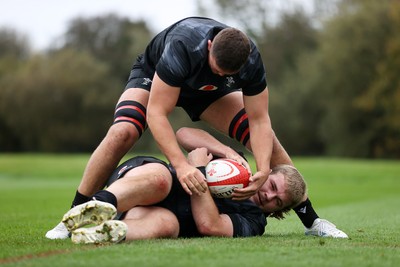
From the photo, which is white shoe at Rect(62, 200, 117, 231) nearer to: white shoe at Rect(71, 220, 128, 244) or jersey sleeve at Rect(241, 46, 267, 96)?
white shoe at Rect(71, 220, 128, 244)

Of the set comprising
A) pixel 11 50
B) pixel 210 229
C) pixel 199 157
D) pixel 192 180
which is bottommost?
pixel 210 229

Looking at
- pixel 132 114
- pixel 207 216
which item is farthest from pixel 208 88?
pixel 207 216

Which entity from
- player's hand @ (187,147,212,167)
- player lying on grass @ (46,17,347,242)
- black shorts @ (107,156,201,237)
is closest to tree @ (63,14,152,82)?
player lying on grass @ (46,17,347,242)

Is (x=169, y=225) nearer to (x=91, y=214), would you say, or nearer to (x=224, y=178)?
(x=224, y=178)

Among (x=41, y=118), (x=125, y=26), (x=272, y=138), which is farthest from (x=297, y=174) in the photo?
(x=125, y=26)

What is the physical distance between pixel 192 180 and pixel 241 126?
1590mm

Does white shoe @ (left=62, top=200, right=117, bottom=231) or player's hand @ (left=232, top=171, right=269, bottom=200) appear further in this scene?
player's hand @ (left=232, top=171, right=269, bottom=200)

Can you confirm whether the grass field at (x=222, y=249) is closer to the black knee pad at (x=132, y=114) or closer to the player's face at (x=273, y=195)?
the player's face at (x=273, y=195)

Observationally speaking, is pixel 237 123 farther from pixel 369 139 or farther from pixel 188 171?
pixel 369 139

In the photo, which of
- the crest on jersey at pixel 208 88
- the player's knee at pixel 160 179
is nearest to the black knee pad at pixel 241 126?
the crest on jersey at pixel 208 88

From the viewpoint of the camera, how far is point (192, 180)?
20.1 feet

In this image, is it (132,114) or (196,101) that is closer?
(132,114)

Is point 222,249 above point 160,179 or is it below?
below

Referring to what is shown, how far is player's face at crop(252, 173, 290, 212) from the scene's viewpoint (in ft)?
21.9
